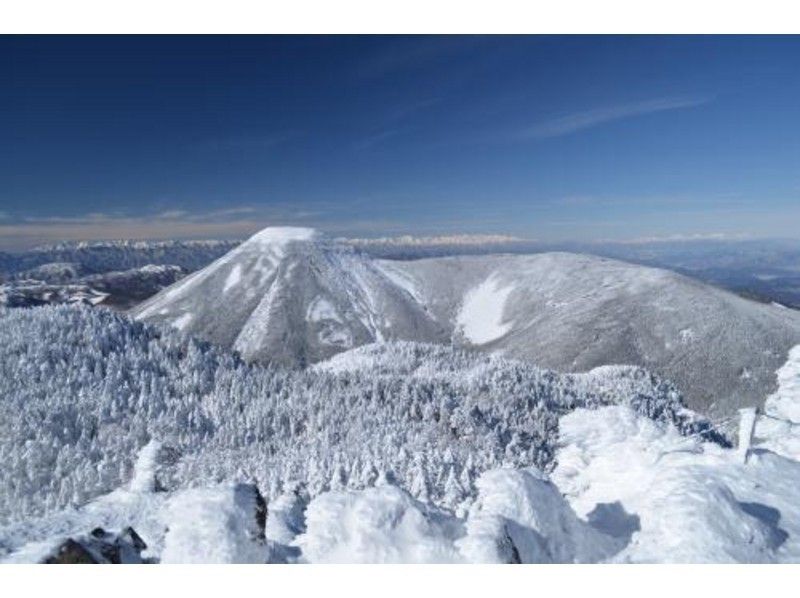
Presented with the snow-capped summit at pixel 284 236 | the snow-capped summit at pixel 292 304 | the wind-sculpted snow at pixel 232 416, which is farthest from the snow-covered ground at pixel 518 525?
the snow-capped summit at pixel 284 236

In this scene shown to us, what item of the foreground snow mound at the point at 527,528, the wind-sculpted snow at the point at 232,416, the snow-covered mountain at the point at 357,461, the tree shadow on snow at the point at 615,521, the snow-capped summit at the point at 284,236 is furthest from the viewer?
the snow-capped summit at the point at 284,236

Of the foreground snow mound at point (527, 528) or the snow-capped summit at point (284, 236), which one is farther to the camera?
the snow-capped summit at point (284, 236)

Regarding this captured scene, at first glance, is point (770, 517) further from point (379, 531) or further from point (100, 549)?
point (100, 549)

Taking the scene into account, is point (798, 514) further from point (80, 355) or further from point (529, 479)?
point (80, 355)

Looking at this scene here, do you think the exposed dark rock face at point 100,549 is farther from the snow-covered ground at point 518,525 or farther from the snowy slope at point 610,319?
the snowy slope at point 610,319

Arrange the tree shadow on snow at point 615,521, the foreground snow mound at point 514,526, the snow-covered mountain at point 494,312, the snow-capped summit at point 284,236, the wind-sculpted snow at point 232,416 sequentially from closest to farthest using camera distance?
the foreground snow mound at point 514,526 → the tree shadow on snow at point 615,521 → the wind-sculpted snow at point 232,416 → the snow-covered mountain at point 494,312 → the snow-capped summit at point 284,236

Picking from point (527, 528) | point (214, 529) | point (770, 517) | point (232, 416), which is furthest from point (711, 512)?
point (232, 416)

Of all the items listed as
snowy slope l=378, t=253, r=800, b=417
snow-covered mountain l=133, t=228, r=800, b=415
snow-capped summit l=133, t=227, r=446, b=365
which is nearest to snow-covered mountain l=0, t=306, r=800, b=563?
snowy slope l=378, t=253, r=800, b=417

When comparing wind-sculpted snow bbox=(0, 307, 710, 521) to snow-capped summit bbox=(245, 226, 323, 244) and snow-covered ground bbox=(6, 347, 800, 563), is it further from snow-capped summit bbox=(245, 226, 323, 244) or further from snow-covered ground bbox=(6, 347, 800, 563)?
snow-capped summit bbox=(245, 226, 323, 244)
